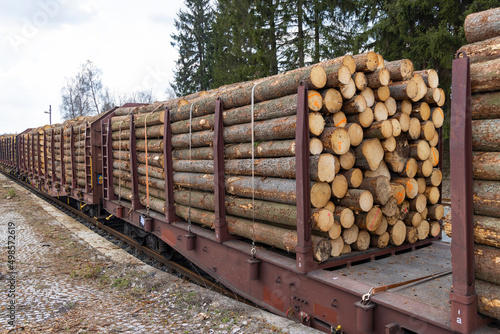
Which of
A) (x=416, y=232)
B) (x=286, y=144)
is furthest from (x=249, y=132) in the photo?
(x=416, y=232)

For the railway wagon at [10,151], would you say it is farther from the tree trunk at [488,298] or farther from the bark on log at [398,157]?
the tree trunk at [488,298]

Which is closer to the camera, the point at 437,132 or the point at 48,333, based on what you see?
the point at 48,333

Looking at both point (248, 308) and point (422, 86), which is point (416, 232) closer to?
point (422, 86)

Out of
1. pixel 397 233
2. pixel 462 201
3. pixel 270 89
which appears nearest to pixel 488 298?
pixel 462 201

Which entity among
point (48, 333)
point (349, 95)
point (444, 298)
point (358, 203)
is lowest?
point (48, 333)

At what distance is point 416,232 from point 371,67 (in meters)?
2.31

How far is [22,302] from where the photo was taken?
495 centimetres

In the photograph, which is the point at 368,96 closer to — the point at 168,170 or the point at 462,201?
the point at 462,201

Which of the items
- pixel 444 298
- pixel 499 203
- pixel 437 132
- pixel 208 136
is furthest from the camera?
pixel 208 136

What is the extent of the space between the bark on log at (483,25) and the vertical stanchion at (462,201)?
565 millimetres

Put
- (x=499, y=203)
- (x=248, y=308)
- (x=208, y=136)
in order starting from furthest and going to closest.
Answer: (x=208, y=136), (x=248, y=308), (x=499, y=203)

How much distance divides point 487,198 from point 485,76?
0.92 m

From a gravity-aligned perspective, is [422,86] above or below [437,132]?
above

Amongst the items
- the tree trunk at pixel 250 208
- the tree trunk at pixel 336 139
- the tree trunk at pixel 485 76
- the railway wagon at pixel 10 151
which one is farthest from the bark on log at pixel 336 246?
the railway wagon at pixel 10 151
